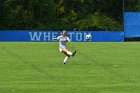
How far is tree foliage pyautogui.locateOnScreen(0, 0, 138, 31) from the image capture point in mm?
70056

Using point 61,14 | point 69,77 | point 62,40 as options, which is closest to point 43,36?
point 61,14

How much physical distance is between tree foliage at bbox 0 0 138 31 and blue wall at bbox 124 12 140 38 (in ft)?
20.4

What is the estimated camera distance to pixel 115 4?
7738 cm

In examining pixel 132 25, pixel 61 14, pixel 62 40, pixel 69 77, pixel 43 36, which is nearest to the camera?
pixel 69 77

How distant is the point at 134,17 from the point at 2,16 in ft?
58.8

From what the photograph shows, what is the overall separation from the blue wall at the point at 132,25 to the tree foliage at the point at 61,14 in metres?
6.22

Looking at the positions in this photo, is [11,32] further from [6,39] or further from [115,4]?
[115,4]

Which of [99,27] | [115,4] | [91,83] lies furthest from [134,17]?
[91,83]

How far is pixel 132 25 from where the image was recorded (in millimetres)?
62969

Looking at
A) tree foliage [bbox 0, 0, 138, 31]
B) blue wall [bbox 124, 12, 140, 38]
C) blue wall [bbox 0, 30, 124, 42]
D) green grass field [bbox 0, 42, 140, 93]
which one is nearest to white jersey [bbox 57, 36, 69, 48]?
green grass field [bbox 0, 42, 140, 93]

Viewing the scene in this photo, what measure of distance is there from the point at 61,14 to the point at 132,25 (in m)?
15.8

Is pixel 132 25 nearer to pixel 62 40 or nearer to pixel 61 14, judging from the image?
pixel 61 14

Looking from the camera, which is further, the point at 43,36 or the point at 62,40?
the point at 43,36

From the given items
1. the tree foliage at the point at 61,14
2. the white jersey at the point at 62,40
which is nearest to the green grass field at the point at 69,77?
the white jersey at the point at 62,40
